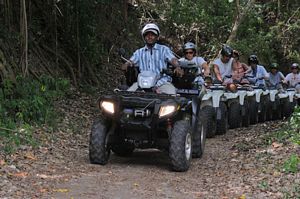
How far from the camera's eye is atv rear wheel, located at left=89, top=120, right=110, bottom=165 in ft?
23.8

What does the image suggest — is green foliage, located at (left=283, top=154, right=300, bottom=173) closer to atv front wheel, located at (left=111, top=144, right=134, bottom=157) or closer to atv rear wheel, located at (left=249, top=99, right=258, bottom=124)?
atv front wheel, located at (left=111, top=144, right=134, bottom=157)

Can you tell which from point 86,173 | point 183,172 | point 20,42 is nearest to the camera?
point 86,173

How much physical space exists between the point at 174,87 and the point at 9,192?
3.19 m

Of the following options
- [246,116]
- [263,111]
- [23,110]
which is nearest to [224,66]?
[246,116]

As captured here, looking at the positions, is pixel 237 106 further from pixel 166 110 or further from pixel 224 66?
pixel 166 110

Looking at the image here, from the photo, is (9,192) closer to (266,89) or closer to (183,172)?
(183,172)

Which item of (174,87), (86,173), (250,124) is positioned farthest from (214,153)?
(250,124)

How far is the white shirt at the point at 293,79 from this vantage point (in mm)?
16844

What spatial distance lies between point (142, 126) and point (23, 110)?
2.63 meters

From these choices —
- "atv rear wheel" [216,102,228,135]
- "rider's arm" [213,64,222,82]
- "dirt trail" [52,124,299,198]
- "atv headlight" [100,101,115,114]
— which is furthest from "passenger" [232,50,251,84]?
"atv headlight" [100,101,115,114]

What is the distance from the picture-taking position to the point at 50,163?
7.32 m

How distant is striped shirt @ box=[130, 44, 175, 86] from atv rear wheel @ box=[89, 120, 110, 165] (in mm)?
1204

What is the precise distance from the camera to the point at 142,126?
7.23m

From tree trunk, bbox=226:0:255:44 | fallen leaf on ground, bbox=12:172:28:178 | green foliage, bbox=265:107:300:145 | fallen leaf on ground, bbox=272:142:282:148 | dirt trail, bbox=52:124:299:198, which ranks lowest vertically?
dirt trail, bbox=52:124:299:198
